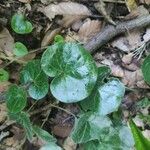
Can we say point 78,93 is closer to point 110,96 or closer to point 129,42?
point 110,96

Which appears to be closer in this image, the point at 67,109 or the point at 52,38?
the point at 67,109

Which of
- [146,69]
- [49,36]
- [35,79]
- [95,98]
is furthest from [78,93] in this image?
[49,36]

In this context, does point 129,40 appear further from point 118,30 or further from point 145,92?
point 145,92

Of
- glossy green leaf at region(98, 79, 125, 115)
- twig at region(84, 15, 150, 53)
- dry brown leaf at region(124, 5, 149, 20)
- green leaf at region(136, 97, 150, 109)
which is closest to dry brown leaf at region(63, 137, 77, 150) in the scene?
glossy green leaf at region(98, 79, 125, 115)

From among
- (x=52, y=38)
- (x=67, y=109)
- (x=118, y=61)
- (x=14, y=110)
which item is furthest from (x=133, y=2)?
(x=14, y=110)

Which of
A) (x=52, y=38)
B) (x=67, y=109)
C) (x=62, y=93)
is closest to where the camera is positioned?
(x=62, y=93)

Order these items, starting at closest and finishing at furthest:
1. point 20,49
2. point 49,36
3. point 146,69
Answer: point 146,69, point 20,49, point 49,36

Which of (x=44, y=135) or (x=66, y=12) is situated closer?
(x=44, y=135)

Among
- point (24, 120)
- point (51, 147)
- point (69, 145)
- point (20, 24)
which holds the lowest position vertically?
point (69, 145)

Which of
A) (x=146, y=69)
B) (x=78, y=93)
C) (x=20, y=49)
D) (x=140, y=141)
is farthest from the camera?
(x=20, y=49)
